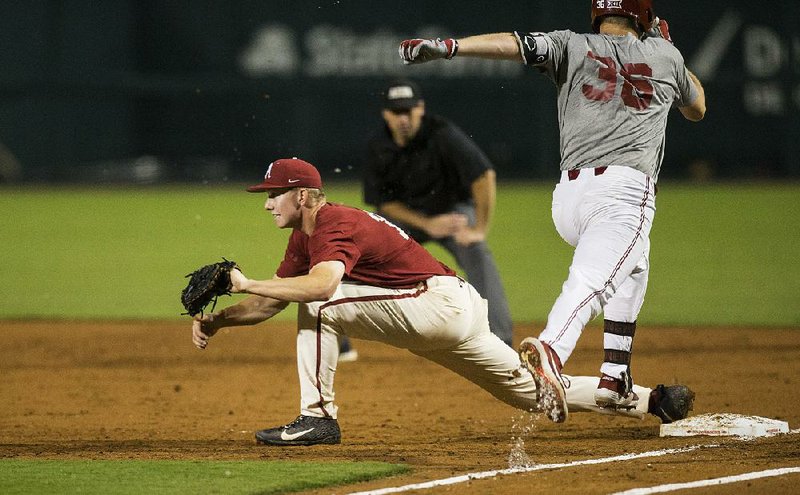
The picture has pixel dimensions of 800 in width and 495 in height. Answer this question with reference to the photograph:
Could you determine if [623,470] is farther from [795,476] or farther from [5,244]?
[5,244]

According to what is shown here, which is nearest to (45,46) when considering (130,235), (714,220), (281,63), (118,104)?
(118,104)

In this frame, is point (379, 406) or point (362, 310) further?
point (379, 406)

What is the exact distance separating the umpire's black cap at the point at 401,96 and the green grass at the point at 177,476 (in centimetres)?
307

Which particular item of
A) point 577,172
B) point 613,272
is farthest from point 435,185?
point 613,272

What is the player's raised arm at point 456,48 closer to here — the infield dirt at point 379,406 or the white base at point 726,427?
the infield dirt at point 379,406

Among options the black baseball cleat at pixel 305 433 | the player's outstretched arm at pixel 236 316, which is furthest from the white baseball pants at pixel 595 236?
the player's outstretched arm at pixel 236 316

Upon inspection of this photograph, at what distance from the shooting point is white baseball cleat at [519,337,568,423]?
4.37 metres

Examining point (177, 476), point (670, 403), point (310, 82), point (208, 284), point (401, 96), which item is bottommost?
point (177, 476)

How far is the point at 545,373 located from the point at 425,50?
128 cm

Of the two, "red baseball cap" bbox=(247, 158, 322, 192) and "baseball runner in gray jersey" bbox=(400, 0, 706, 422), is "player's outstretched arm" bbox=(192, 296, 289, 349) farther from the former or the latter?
"baseball runner in gray jersey" bbox=(400, 0, 706, 422)

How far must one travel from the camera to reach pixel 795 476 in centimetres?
458

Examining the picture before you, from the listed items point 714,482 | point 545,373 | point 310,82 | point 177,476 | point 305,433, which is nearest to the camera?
point 545,373

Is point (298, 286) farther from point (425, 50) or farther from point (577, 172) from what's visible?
point (577, 172)

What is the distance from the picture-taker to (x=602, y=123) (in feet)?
16.1
